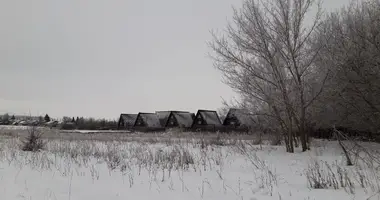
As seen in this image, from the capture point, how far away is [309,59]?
1402 cm

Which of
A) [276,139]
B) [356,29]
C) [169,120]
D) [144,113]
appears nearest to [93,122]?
[144,113]

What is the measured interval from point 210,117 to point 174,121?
7198 mm

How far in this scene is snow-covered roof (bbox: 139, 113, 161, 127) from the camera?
187 feet

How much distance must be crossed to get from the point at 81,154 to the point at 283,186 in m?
7.28

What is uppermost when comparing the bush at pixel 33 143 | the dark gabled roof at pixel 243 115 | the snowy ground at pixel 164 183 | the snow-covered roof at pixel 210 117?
the snow-covered roof at pixel 210 117

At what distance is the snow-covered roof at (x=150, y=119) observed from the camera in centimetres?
5694

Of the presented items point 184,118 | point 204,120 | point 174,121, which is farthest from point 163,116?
point 204,120

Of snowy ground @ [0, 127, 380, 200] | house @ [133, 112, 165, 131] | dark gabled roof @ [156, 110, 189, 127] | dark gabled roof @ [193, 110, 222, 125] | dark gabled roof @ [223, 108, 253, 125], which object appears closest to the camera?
snowy ground @ [0, 127, 380, 200]

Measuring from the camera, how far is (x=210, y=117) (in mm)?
50281

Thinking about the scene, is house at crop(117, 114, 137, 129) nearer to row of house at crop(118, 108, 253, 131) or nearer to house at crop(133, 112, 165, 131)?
row of house at crop(118, 108, 253, 131)

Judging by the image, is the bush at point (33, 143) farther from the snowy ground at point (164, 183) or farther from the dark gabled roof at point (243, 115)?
the dark gabled roof at point (243, 115)

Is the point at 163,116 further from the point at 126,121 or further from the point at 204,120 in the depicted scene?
the point at 204,120

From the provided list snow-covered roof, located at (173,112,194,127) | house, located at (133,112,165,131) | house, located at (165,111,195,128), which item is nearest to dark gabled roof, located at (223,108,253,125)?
snow-covered roof, located at (173,112,194,127)

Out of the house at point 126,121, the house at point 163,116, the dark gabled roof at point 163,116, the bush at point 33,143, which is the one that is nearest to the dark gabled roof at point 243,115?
the bush at point 33,143
